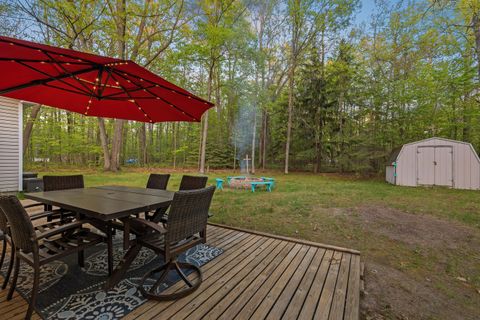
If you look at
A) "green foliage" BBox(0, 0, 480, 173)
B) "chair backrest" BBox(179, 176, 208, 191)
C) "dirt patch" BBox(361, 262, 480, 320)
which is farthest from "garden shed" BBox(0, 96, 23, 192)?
"dirt patch" BBox(361, 262, 480, 320)

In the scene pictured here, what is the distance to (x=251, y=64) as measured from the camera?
1288cm

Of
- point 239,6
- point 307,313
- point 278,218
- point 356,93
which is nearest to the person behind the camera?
point 307,313

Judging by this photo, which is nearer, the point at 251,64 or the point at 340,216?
the point at 340,216

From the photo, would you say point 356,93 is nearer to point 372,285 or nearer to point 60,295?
point 372,285

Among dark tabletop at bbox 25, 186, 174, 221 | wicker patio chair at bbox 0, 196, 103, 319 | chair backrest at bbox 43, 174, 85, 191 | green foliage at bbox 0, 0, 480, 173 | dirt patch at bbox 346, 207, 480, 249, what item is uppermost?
green foliage at bbox 0, 0, 480, 173

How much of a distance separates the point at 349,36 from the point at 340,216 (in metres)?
12.9

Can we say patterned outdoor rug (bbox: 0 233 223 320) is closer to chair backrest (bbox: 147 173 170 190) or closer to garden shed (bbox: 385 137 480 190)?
chair backrest (bbox: 147 173 170 190)

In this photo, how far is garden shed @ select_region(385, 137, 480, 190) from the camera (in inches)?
316

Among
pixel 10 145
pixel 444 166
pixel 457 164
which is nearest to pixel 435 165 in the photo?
pixel 444 166

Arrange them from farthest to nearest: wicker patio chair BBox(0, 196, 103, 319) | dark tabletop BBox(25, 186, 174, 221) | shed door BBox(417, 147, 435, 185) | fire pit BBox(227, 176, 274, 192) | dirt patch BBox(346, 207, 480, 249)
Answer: shed door BBox(417, 147, 435, 185)
fire pit BBox(227, 176, 274, 192)
dirt patch BBox(346, 207, 480, 249)
dark tabletop BBox(25, 186, 174, 221)
wicker patio chair BBox(0, 196, 103, 319)

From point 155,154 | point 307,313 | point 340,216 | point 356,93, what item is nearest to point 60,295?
point 307,313

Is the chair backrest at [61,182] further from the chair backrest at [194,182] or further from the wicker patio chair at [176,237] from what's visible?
the wicker patio chair at [176,237]

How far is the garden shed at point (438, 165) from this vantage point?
8.02 m

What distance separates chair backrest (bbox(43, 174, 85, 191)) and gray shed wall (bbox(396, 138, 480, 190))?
1138 cm
